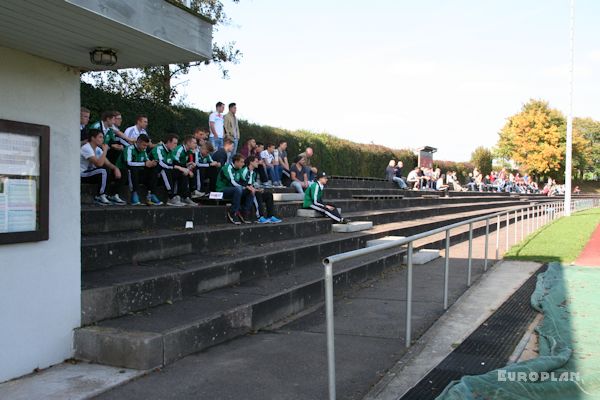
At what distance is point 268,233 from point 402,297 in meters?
2.67

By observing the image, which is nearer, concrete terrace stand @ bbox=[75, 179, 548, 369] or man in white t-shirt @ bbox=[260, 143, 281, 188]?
concrete terrace stand @ bbox=[75, 179, 548, 369]

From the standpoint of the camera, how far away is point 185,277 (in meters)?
6.18

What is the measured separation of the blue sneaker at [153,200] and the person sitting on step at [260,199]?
5.76 feet

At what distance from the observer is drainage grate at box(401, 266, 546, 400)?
433 centimetres

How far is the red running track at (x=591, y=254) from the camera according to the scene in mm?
11195

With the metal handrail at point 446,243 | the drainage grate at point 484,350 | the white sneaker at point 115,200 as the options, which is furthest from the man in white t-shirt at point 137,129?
the drainage grate at point 484,350

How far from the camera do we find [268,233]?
31.3 ft

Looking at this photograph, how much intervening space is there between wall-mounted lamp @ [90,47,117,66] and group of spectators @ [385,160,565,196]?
2067 cm

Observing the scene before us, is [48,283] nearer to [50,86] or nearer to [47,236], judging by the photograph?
[47,236]

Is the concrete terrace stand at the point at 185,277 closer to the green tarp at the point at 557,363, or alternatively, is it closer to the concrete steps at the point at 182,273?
the concrete steps at the point at 182,273

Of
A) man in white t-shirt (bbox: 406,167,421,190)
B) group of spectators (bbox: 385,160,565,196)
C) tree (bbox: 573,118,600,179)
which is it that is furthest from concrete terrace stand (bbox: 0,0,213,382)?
tree (bbox: 573,118,600,179)

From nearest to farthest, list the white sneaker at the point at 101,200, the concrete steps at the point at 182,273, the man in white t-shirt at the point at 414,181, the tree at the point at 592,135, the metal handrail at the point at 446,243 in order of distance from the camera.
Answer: the metal handrail at the point at 446,243 < the concrete steps at the point at 182,273 < the white sneaker at the point at 101,200 < the man in white t-shirt at the point at 414,181 < the tree at the point at 592,135

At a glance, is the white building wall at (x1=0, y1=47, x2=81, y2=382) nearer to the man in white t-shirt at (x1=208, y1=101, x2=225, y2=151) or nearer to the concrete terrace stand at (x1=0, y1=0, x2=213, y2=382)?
the concrete terrace stand at (x1=0, y1=0, x2=213, y2=382)

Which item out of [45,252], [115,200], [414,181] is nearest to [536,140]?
[414,181]
